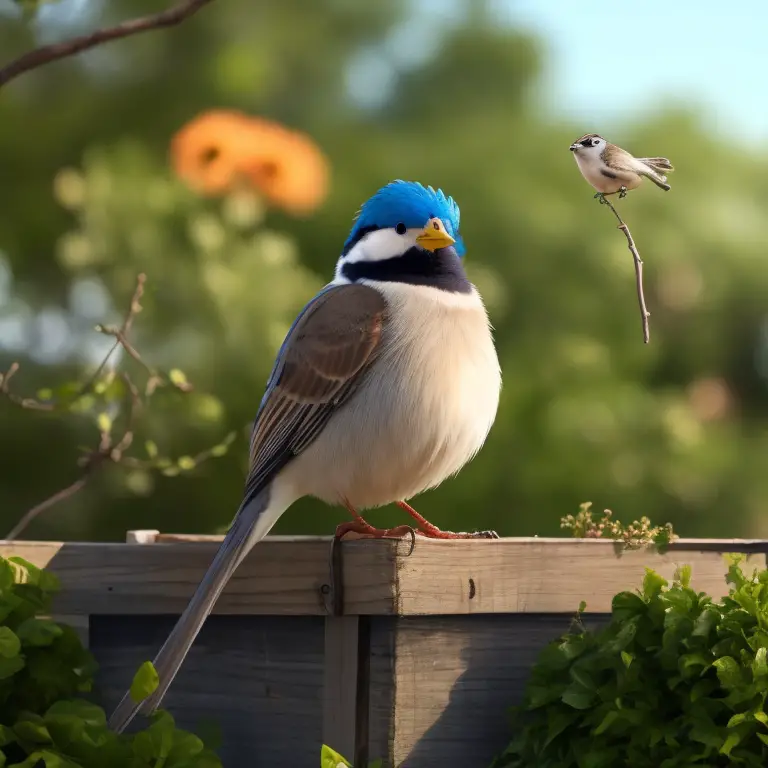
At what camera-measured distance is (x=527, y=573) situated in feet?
9.37

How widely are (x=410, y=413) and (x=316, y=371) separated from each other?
0.27 metres

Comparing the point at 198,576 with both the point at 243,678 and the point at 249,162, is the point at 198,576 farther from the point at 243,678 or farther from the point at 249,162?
the point at 249,162

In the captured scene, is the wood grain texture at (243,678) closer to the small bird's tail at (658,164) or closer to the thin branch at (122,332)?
the thin branch at (122,332)

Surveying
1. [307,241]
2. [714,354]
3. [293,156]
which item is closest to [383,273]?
[293,156]

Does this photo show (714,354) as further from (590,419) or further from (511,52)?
(511,52)

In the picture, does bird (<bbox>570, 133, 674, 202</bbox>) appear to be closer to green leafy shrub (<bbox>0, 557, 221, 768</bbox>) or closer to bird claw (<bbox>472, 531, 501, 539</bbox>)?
bird claw (<bbox>472, 531, 501, 539</bbox>)

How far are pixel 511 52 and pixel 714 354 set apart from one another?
6.56ft

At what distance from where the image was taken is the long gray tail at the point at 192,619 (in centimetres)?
267

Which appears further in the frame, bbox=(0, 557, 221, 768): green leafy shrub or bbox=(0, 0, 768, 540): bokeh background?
bbox=(0, 0, 768, 540): bokeh background

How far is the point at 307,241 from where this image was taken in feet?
20.8

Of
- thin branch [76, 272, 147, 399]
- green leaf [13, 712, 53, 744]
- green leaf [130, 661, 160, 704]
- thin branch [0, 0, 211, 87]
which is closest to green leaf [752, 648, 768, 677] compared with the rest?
green leaf [130, 661, 160, 704]

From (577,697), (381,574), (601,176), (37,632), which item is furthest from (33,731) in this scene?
(601,176)

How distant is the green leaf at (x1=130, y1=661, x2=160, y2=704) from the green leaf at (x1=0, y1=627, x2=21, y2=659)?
27cm

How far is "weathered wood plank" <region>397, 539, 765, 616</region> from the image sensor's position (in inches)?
106
